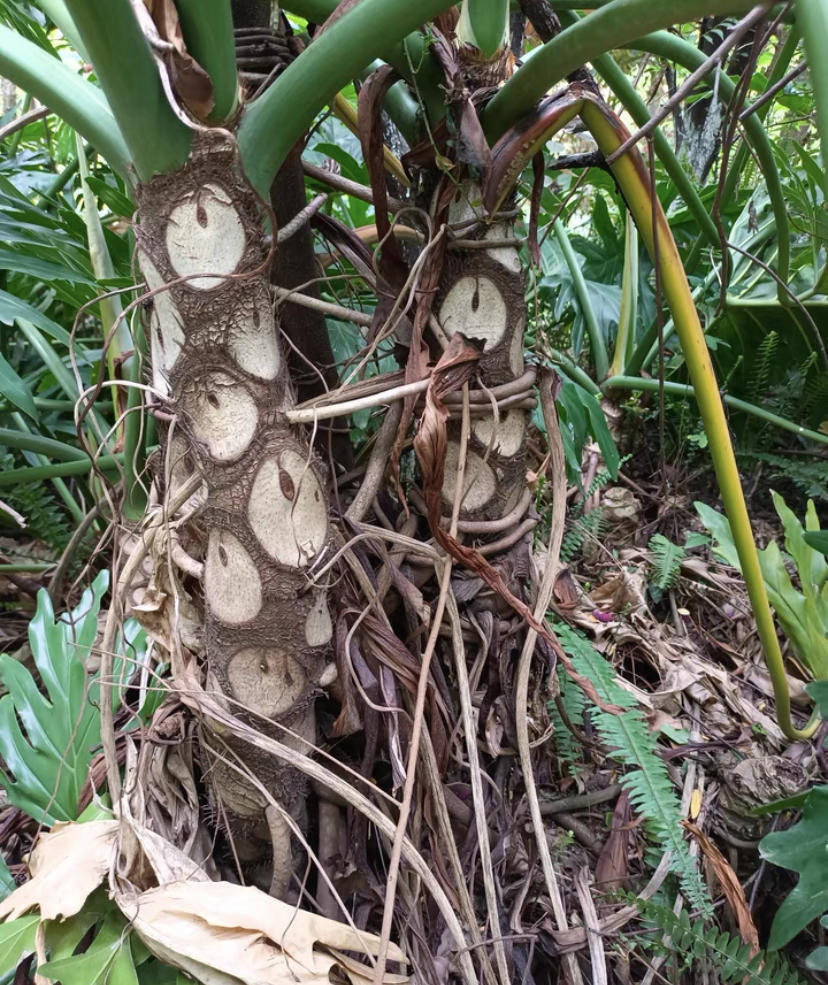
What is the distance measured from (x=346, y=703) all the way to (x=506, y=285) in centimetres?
35

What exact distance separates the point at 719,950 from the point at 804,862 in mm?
112

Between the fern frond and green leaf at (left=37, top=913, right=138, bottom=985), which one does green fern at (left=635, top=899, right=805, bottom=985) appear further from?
the fern frond

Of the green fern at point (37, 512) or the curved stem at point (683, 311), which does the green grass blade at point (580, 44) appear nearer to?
the curved stem at point (683, 311)

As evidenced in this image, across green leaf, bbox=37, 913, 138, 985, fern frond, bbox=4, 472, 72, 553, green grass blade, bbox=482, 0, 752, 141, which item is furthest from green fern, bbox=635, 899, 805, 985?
fern frond, bbox=4, 472, 72, 553

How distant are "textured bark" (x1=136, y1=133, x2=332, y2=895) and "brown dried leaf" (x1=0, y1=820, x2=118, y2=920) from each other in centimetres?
10

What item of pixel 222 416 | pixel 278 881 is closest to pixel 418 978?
pixel 278 881

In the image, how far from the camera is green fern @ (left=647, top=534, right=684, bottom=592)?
1102 mm

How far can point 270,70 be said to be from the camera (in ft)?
1.69

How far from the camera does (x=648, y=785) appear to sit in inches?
25.6

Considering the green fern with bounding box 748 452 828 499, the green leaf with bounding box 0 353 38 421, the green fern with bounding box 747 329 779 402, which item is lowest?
the green fern with bounding box 748 452 828 499

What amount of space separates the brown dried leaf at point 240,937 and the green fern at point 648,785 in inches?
11.2

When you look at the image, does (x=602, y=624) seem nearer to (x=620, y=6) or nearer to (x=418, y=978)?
(x=418, y=978)

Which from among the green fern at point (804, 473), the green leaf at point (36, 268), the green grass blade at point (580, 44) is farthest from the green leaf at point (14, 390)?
the green fern at point (804, 473)

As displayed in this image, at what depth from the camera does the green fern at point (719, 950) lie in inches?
22.3
